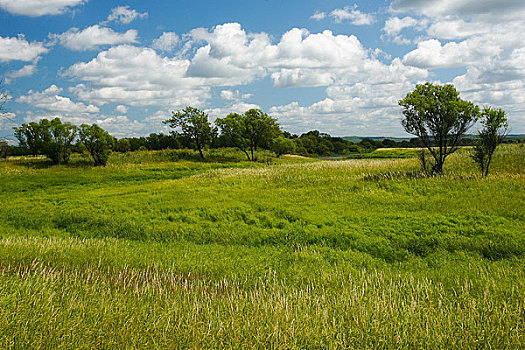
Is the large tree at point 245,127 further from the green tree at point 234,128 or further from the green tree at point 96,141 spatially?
the green tree at point 96,141

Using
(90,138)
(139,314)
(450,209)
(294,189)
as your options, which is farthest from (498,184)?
(90,138)

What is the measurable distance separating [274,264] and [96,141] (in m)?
44.6

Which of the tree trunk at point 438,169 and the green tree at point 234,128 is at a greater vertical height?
the green tree at point 234,128

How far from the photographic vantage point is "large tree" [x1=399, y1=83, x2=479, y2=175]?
21.3 m

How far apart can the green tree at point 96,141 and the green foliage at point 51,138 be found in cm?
174

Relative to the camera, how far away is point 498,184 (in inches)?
659

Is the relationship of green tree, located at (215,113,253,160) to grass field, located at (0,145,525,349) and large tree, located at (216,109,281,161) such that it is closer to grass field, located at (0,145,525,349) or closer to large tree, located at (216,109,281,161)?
large tree, located at (216,109,281,161)

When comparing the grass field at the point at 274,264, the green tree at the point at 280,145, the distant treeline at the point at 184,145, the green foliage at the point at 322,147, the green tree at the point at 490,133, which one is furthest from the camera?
the green foliage at the point at 322,147

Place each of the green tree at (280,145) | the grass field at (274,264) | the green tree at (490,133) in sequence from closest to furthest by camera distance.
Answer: the grass field at (274,264), the green tree at (490,133), the green tree at (280,145)

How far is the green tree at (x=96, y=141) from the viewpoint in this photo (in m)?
45.1

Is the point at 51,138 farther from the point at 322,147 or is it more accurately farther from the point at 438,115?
the point at 322,147

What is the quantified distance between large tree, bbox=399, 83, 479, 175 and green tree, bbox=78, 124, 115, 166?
41458mm

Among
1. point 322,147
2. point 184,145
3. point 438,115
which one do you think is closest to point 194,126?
point 184,145

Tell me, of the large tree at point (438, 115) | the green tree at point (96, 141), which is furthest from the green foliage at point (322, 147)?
the large tree at point (438, 115)
